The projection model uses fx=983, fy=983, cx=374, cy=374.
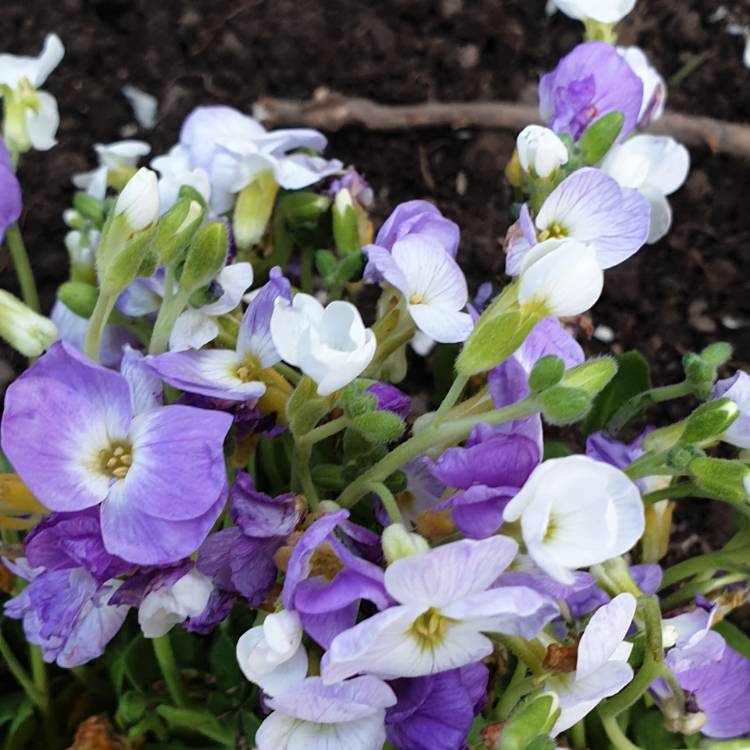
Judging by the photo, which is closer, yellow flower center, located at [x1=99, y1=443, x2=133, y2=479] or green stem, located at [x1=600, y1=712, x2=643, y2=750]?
yellow flower center, located at [x1=99, y1=443, x2=133, y2=479]

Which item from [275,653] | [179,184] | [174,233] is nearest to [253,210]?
[179,184]

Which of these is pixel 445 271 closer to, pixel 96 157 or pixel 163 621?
pixel 163 621

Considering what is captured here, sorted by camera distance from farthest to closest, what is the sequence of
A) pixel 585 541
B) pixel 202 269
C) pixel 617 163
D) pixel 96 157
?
pixel 96 157, pixel 617 163, pixel 202 269, pixel 585 541

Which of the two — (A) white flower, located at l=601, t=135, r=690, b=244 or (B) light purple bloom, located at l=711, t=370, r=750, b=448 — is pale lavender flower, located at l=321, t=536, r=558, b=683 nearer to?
(B) light purple bloom, located at l=711, t=370, r=750, b=448

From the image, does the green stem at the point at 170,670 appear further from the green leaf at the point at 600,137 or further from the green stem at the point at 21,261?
the green leaf at the point at 600,137

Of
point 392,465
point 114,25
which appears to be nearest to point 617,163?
point 392,465

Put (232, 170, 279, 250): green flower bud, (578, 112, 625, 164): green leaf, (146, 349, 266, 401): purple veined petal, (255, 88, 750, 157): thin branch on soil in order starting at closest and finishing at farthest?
(146, 349, 266, 401): purple veined petal
(578, 112, 625, 164): green leaf
(232, 170, 279, 250): green flower bud
(255, 88, 750, 157): thin branch on soil

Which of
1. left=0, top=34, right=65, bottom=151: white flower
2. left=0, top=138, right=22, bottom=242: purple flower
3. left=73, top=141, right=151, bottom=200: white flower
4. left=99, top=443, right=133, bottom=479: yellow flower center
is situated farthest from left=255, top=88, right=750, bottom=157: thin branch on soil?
left=99, top=443, right=133, bottom=479: yellow flower center
